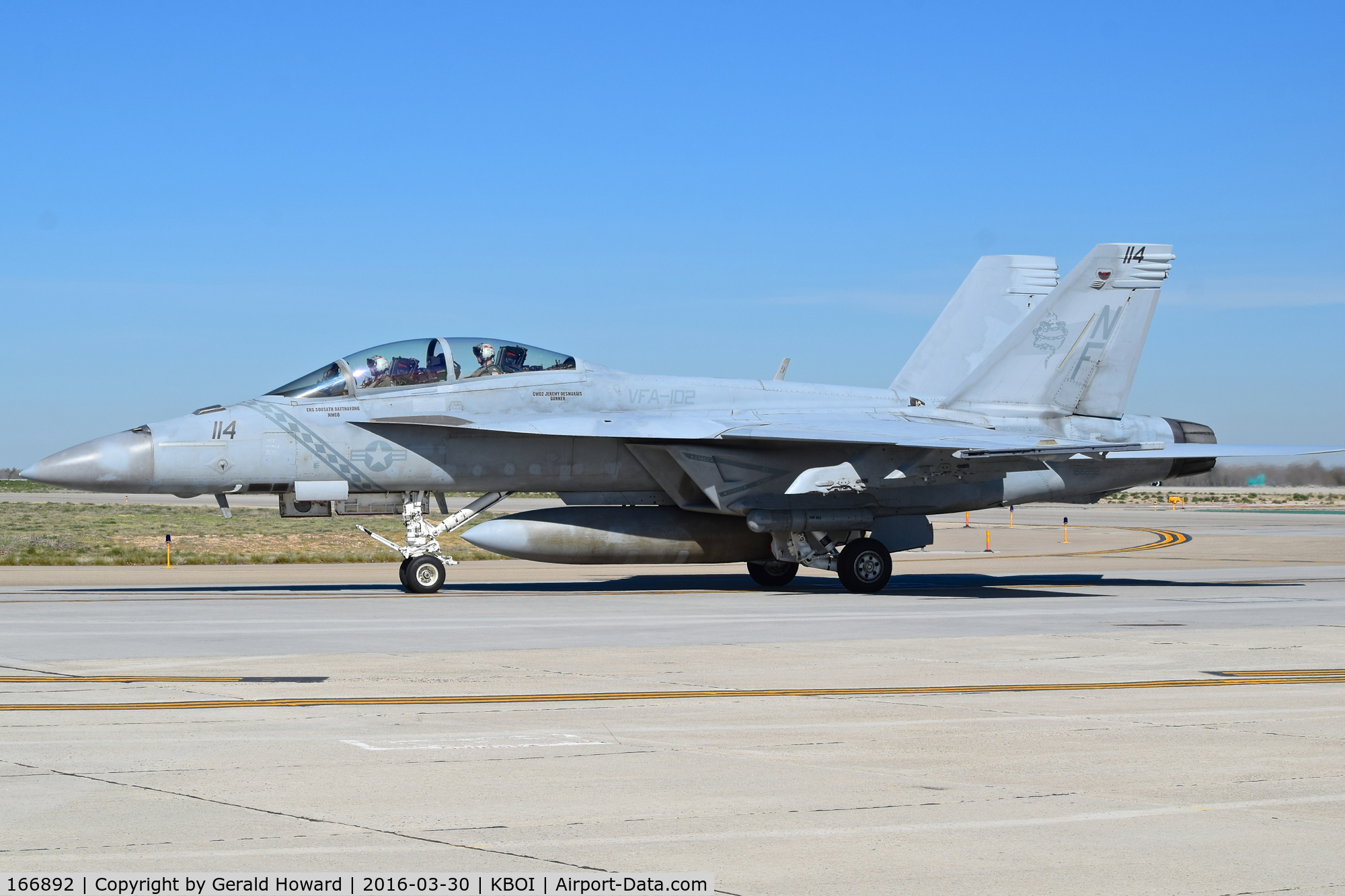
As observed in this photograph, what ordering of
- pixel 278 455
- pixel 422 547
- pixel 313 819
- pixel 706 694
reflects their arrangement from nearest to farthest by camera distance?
pixel 313 819
pixel 706 694
pixel 278 455
pixel 422 547

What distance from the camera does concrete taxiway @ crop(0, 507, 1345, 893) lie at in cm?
534

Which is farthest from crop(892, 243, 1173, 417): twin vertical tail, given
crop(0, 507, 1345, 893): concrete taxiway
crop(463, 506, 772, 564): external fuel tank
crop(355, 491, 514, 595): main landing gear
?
crop(355, 491, 514, 595): main landing gear

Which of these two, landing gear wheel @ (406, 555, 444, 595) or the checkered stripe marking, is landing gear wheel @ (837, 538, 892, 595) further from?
the checkered stripe marking

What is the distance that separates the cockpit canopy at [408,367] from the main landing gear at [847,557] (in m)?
4.91

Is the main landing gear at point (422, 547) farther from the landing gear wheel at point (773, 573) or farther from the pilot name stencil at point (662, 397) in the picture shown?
the landing gear wheel at point (773, 573)

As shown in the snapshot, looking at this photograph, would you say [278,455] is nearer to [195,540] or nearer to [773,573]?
[773,573]

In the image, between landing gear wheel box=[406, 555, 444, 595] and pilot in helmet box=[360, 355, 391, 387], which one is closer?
pilot in helmet box=[360, 355, 391, 387]

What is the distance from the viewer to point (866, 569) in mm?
20750

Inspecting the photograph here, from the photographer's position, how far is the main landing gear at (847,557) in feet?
68.1

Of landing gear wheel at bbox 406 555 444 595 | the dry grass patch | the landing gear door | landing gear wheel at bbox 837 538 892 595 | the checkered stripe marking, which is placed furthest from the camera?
the dry grass patch

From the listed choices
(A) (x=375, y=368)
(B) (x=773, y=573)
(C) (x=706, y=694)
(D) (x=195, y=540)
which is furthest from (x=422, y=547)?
(D) (x=195, y=540)

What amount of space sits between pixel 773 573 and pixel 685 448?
3.65 m

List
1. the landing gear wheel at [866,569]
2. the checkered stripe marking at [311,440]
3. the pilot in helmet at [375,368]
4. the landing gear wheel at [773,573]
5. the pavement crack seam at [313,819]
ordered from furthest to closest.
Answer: the landing gear wheel at [773,573] → the landing gear wheel at [866,569] → the pilot in helmet at [375,368] → the checkered stripe marking at [311,440] → the pavement crack seam at [313,819]

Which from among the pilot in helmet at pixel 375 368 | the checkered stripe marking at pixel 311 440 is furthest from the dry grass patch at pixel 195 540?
the pilot in helmet at pixel 375 368
